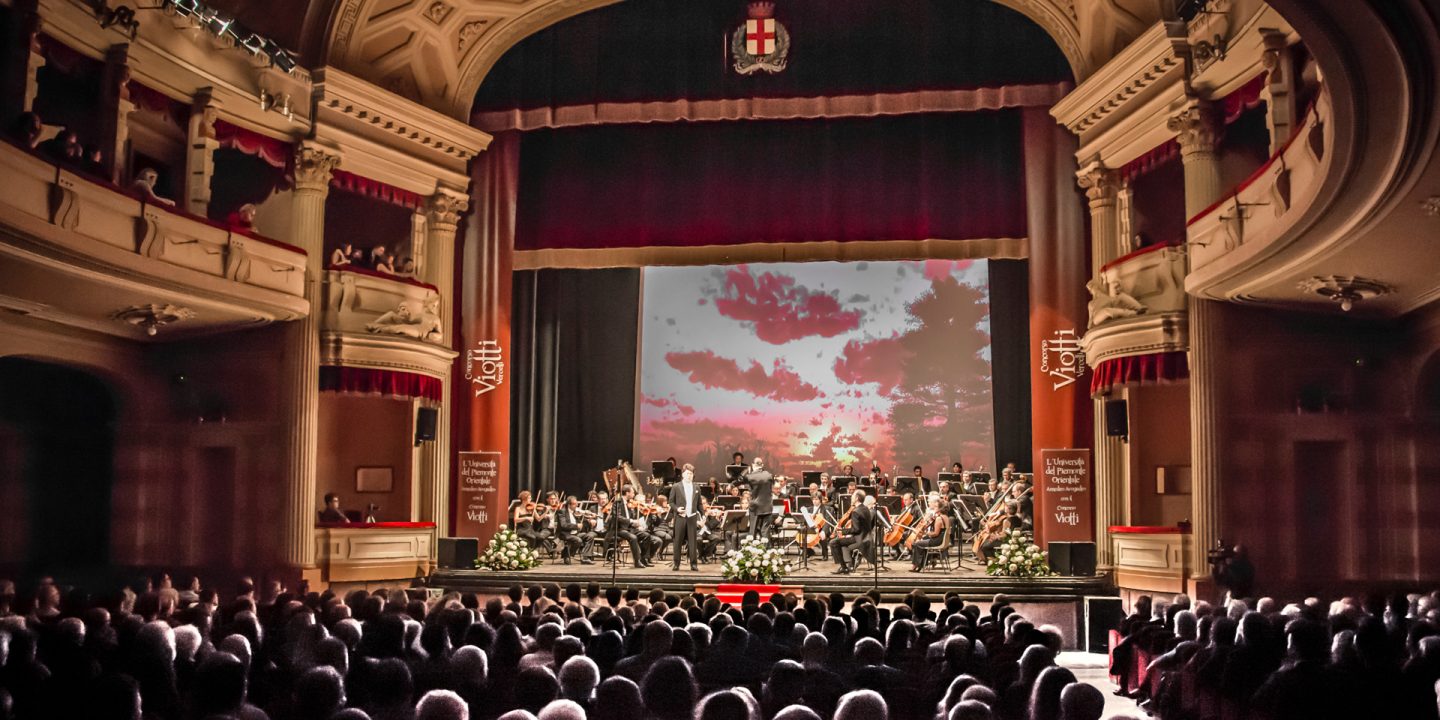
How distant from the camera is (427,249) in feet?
62.2

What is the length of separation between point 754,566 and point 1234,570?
18.2ft

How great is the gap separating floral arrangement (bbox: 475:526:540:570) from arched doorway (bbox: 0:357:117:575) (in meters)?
4.91

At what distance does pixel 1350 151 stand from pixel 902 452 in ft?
38.3

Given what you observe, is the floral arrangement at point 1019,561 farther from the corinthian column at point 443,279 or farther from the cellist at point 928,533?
the corinthian column at point 443,279

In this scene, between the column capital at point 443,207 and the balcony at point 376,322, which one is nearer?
the balcony at point 376,322

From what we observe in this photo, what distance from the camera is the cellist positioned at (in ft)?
53.7

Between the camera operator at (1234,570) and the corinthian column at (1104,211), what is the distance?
4.63 metres

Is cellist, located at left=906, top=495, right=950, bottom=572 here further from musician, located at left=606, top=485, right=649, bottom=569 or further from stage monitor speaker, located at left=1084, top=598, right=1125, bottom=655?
musician, located at left=606, top=485, right=649, bottom=569

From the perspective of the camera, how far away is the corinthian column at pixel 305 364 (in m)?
16.2

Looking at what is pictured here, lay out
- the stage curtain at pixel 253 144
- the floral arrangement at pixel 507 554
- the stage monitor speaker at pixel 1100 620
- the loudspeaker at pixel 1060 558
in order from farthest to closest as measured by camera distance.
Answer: the floral arrangement at pixel 507 554, the loudspeaker at pixel 1060 558, the stage curtain at pixel 253 144, the stage monitor speaker at pixel 1100 620

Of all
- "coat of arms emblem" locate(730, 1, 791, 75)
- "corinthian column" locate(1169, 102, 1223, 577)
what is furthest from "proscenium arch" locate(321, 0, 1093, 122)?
"corinthian column" locate(1169, 102, 1223, 577)

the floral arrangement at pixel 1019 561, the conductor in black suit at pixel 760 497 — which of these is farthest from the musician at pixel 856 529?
the floral arrangement at pixel 1019 561

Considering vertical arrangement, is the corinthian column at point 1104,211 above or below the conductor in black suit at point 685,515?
above

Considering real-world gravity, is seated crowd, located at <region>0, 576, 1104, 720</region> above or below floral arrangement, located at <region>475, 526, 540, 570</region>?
above
